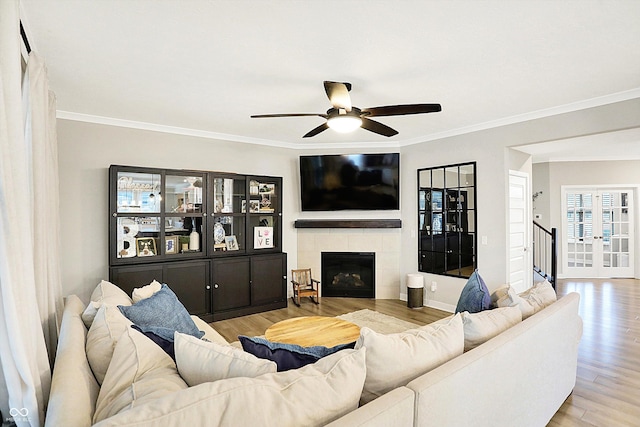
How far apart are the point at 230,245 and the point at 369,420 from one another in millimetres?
3904

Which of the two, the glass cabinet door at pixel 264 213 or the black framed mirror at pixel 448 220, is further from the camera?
the glass cabinet door at pixel 264 213

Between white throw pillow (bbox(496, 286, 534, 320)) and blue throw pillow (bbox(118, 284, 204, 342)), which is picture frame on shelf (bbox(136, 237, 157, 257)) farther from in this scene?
white throw pillow (bbox(496, 286, 534, 320))

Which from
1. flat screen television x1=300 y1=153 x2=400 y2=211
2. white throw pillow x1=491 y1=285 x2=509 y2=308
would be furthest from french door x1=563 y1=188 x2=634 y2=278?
white throw pillow x1=491 y1=285 x2=509 y2=308

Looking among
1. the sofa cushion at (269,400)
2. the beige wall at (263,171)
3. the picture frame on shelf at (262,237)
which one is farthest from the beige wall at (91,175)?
the sofa cushion at (269,400)

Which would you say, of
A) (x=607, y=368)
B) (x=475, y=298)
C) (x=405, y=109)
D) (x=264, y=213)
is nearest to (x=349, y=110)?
(x=405, y=109)

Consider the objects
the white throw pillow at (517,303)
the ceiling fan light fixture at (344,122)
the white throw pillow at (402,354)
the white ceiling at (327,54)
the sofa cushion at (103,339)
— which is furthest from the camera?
the ceiling fan light fixture at (344,122)

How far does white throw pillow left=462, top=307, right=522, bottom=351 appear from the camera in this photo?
1744mm

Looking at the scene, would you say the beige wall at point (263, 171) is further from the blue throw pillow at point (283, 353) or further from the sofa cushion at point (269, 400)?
the sofa cushion at point (269, 400)

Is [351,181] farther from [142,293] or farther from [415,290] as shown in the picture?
[142,293]

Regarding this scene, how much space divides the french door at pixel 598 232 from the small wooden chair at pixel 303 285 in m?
5.83

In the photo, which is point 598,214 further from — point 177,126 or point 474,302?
point 177,126

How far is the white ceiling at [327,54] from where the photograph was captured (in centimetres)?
194

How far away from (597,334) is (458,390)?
3632mm

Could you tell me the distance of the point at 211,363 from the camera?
48.3 inches
